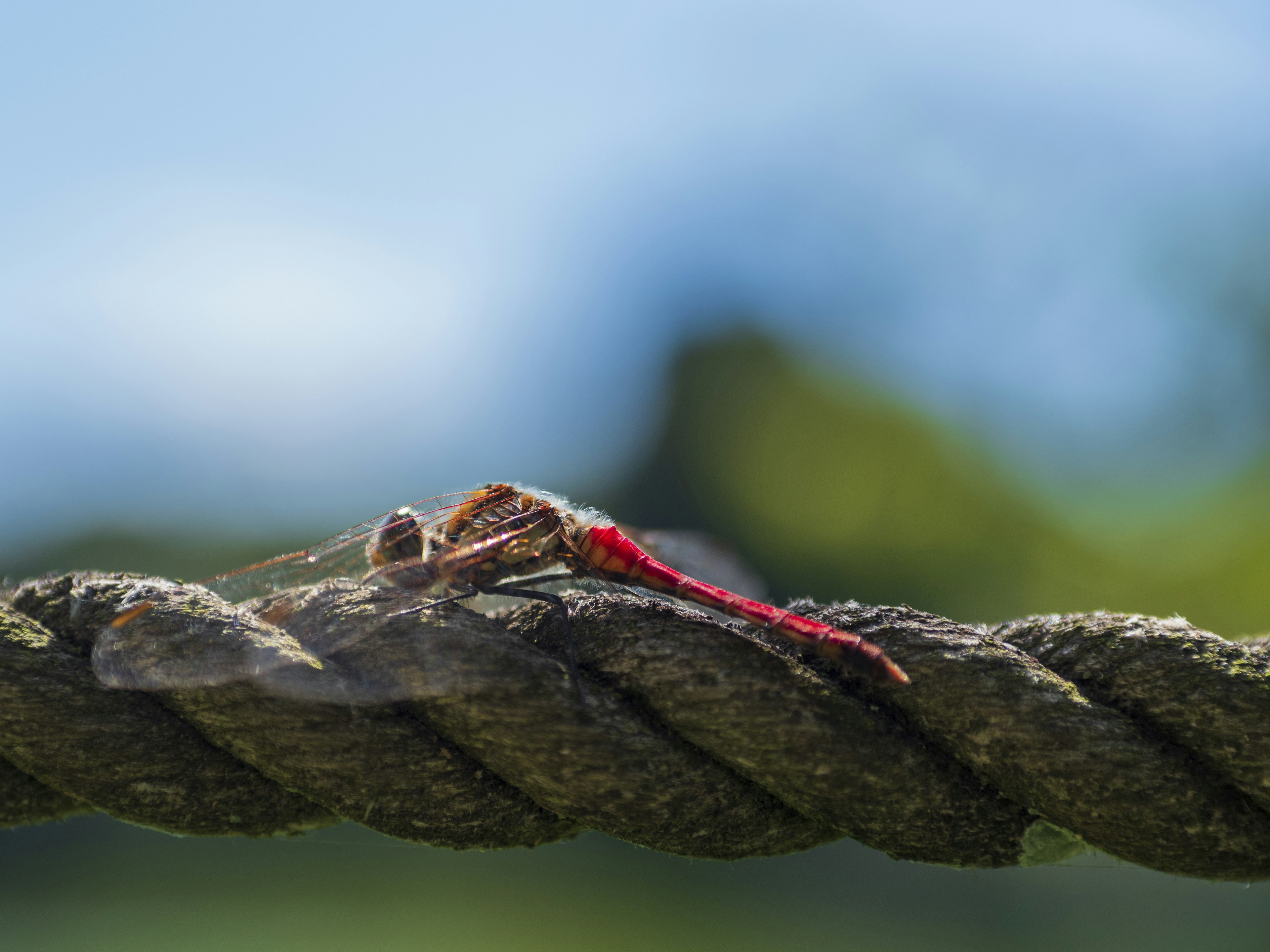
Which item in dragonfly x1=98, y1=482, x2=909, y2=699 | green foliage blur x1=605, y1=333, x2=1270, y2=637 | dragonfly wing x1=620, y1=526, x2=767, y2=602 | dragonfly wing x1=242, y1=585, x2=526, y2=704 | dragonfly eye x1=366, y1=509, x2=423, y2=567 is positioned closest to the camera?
dragonfly wing x1=242, y1=585, x2=526, y2=704

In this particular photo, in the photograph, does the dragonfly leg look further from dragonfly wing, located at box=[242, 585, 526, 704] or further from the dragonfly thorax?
the dragonfly thorax

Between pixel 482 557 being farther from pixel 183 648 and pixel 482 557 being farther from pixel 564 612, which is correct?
pixel 183 648

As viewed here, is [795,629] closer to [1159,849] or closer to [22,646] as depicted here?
[1159,849]

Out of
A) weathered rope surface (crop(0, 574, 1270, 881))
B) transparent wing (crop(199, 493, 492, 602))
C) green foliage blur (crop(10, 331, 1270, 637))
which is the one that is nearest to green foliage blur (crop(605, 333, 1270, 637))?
green foliage blur (crop(10, 331, 1270, 637))

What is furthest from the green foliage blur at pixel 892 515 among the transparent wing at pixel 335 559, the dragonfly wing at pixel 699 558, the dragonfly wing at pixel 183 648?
the dragonfly wing at pixel 183 648

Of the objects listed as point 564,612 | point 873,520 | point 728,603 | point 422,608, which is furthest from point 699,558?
point 873,520

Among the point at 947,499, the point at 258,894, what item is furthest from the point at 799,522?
the point at 258,894
